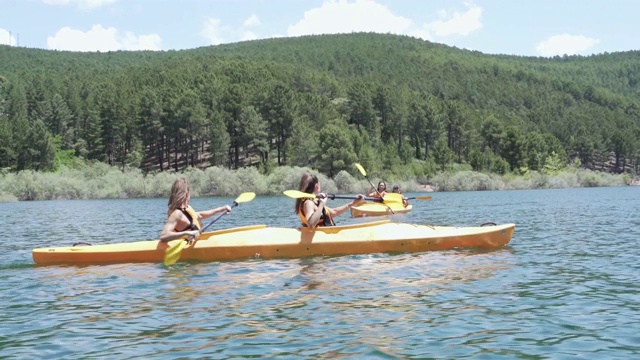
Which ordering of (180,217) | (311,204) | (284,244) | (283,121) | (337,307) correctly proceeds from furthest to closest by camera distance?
(283,121) < (311,204) < (284,244) < (180,217) < (337,307)

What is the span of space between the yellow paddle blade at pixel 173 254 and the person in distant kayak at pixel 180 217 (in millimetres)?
327

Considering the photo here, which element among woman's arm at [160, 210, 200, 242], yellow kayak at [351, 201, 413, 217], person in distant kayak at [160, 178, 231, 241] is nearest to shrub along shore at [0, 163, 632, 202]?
yellow kayak at [351, 201, 413, 217]

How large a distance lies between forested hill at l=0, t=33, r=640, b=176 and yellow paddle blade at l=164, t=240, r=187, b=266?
59350 mm

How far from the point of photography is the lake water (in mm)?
6836

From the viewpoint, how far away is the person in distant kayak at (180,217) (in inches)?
483

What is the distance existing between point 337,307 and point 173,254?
468 cm

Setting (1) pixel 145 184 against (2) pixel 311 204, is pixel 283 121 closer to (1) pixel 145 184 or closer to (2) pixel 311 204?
(1) pixel 145 184

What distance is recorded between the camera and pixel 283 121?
282ft

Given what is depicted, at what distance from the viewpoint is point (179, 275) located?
11.5 m

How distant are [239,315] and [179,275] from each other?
3.51 metres

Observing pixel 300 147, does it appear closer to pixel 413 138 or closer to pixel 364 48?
A: pixel 413 138

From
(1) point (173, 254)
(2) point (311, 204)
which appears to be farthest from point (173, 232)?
(2) point (311, 204)

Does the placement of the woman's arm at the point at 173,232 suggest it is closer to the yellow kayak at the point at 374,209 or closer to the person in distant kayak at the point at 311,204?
the person in distant kayak at the point at 311,204

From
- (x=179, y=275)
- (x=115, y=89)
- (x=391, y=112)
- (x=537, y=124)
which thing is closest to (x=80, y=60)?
(x=115, y=89)
